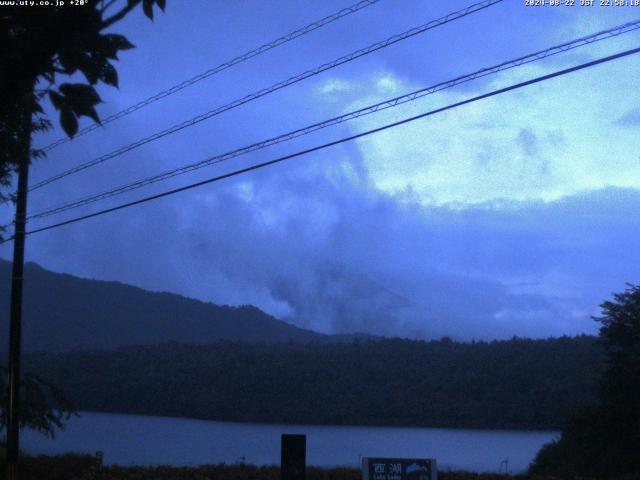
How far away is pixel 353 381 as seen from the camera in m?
48.3

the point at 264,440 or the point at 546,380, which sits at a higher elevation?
the point at 546,380

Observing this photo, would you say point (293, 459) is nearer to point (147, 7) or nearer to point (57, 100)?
point (57, 100)

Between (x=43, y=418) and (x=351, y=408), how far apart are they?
28761 mm

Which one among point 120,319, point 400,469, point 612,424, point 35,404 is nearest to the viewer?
point 400,469

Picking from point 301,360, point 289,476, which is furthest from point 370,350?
point 289,476

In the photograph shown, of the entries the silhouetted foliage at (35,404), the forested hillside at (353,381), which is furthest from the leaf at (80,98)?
the forested hillside at (353,381)

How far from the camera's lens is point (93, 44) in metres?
4.44

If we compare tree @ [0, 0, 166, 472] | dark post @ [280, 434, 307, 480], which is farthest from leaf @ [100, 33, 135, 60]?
dark post @ [280, 434, 307, 480]

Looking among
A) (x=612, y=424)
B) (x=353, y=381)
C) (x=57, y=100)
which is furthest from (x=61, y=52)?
(x=353, y=381)

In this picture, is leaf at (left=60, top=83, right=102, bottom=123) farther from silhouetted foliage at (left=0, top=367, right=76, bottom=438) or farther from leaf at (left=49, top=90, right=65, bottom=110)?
silhouetted foliage at (left=0, top=367, right=76, bottom=438)

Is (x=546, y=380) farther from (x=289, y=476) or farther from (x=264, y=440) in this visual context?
(x=289, y=476)

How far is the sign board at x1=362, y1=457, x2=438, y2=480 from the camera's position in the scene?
13234 mm

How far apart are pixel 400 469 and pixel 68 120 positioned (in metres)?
10.5

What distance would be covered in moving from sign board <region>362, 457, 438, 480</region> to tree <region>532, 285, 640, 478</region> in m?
14.1
